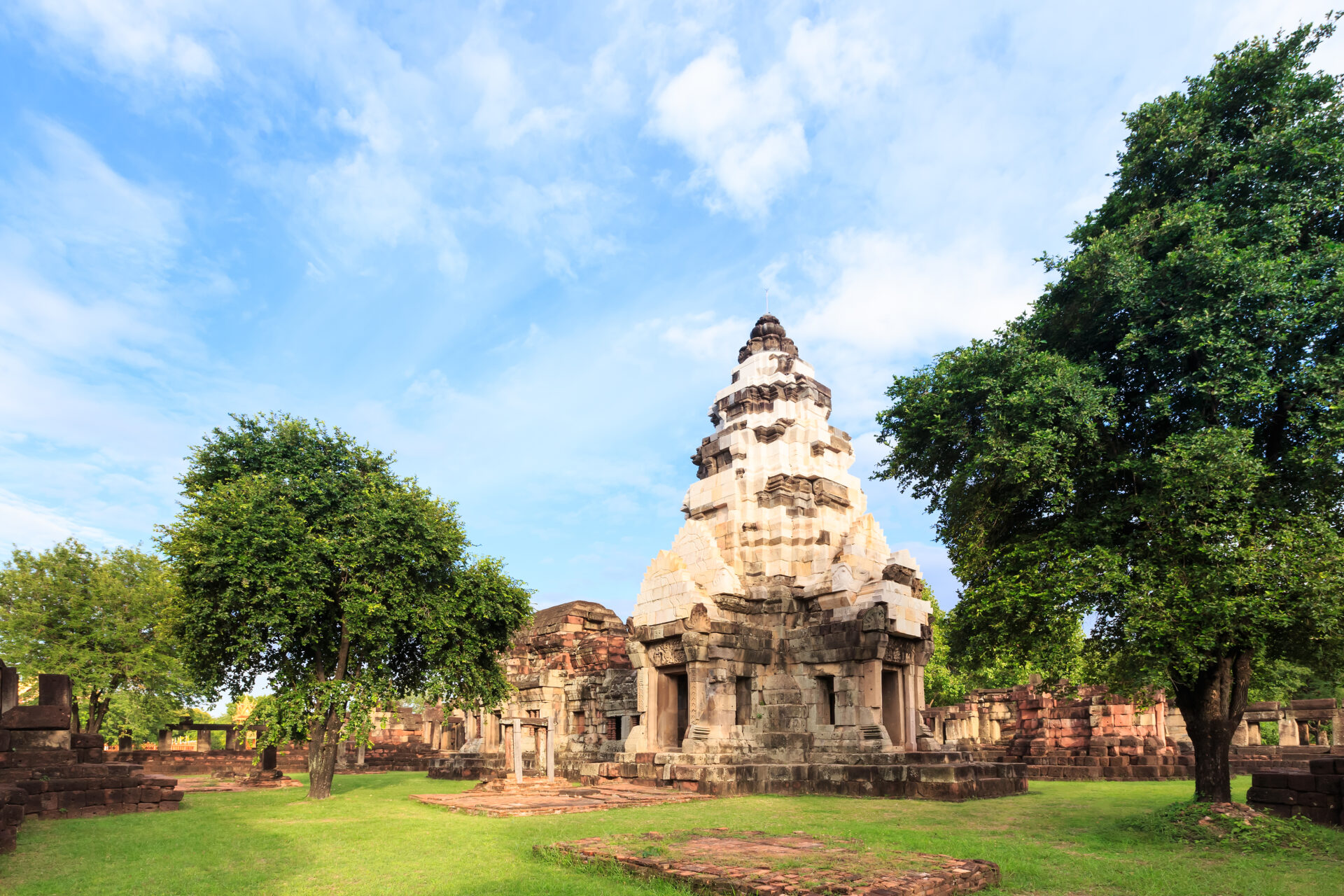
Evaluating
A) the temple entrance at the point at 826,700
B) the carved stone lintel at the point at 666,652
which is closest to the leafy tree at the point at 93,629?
the carved stone lintel at the point at 666,652

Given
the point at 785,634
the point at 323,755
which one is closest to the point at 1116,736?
the point at 785,634

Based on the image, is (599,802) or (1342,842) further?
(599,802)

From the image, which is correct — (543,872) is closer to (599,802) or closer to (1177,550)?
(599,802)

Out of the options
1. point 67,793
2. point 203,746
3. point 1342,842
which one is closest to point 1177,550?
point 1342,842

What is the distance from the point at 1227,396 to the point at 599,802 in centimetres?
1314

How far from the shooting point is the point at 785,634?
21125mm

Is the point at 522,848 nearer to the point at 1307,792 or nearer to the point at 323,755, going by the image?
the point at 323,755

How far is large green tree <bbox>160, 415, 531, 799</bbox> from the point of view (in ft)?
55.2

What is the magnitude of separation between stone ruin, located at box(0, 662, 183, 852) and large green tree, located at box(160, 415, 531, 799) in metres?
2.40

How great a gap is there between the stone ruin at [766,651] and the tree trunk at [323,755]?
482 cm

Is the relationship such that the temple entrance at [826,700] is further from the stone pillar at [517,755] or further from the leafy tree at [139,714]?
the leafy tree at [139,714]

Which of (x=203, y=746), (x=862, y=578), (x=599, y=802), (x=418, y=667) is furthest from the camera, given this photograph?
(x=203, y=746)

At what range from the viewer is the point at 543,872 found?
8.68m

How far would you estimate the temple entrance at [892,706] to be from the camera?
20562 mm
